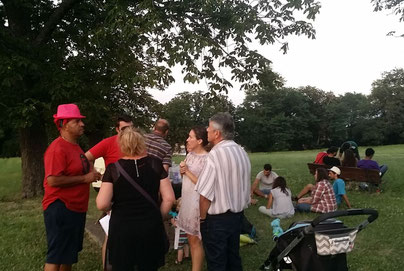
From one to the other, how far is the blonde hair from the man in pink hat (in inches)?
34.0

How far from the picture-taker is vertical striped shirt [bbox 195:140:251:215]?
3512 millimetres

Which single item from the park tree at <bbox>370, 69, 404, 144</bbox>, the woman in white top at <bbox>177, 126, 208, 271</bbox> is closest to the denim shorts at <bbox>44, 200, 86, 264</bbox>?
the woman in white top at <bbox>177, 126, 208, 271</bbox>

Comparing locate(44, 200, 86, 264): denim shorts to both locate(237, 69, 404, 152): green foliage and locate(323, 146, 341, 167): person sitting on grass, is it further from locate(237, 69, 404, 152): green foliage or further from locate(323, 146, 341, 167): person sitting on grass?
locate(237, 69, 404, 152): green foliage

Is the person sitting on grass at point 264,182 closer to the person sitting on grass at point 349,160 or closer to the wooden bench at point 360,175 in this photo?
the wooden bench at point 360,175

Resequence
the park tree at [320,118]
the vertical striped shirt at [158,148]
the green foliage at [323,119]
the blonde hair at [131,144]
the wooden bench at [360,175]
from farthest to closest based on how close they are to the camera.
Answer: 1. the park tree at [320,118]
2. the green foliage at [323,119]
3. the wooden bench at [360,175]
4. the vertical striped shirt at [158,148]
5. the blonde hair at [131,144]

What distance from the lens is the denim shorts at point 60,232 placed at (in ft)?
12.0

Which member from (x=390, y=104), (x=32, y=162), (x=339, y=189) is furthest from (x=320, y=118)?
(x=32, y=162)

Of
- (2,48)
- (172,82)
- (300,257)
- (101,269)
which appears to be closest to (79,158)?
(101,269)

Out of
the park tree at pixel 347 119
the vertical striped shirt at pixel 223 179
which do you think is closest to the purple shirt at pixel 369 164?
the vertical striped shirt at pixel 223 179

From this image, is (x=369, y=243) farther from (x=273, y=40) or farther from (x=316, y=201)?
(x=273, y=40)

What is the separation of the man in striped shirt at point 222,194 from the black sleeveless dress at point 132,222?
0.62 m

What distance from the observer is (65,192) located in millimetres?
3717

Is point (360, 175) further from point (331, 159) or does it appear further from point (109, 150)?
point (109, 150)

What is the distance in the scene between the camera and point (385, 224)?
7.30m
